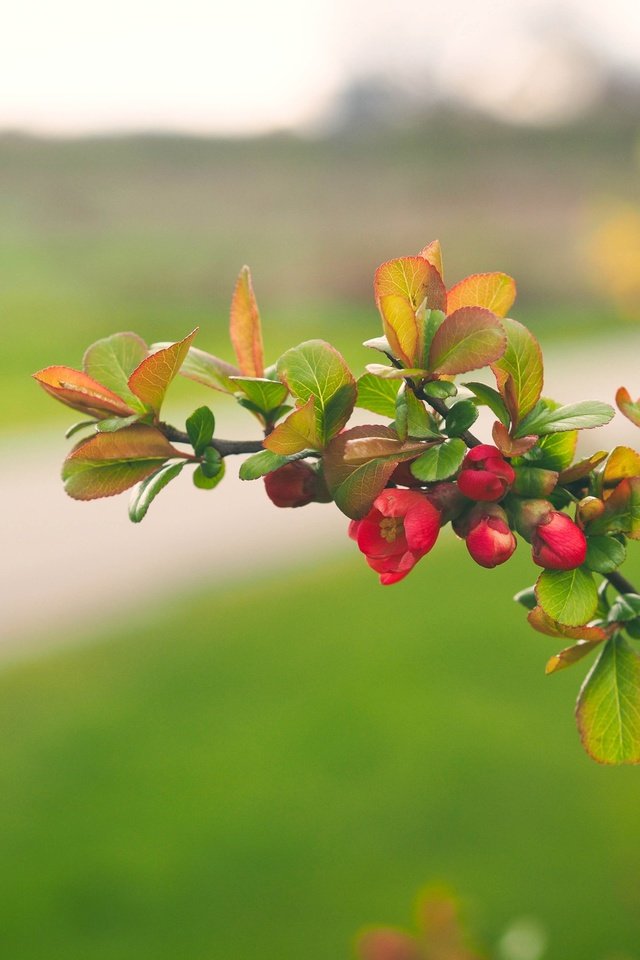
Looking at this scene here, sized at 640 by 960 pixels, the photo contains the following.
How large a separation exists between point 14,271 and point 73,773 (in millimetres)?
10957

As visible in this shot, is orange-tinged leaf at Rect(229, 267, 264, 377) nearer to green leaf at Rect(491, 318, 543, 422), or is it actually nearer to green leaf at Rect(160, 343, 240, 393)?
green leaf at Rect(160, 343, 240, 393)

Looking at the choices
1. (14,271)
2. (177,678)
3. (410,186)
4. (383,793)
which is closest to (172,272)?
(14,271)

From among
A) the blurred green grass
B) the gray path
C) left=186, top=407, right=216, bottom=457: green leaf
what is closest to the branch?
left=186, top=407, right=216, bottom=457: green leaf

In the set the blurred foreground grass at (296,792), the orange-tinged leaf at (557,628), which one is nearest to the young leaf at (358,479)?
the orange-tinged leaf at (557,628)

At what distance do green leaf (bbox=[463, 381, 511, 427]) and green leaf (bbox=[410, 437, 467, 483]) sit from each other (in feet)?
0.13

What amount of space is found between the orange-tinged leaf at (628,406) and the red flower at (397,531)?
16 cm

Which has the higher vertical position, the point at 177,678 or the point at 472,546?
the point at 472,546

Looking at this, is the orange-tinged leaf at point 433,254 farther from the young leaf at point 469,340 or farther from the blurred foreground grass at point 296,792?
the blurred foreground grass at point 296,792

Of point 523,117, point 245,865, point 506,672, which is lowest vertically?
point 245,865

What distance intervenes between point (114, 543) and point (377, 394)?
18.9 ft

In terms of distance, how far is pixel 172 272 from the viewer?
13.7 metres

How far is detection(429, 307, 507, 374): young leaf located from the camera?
1.72 ft

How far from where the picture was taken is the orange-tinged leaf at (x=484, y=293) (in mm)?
589

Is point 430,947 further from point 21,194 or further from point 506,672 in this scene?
point 21,194
